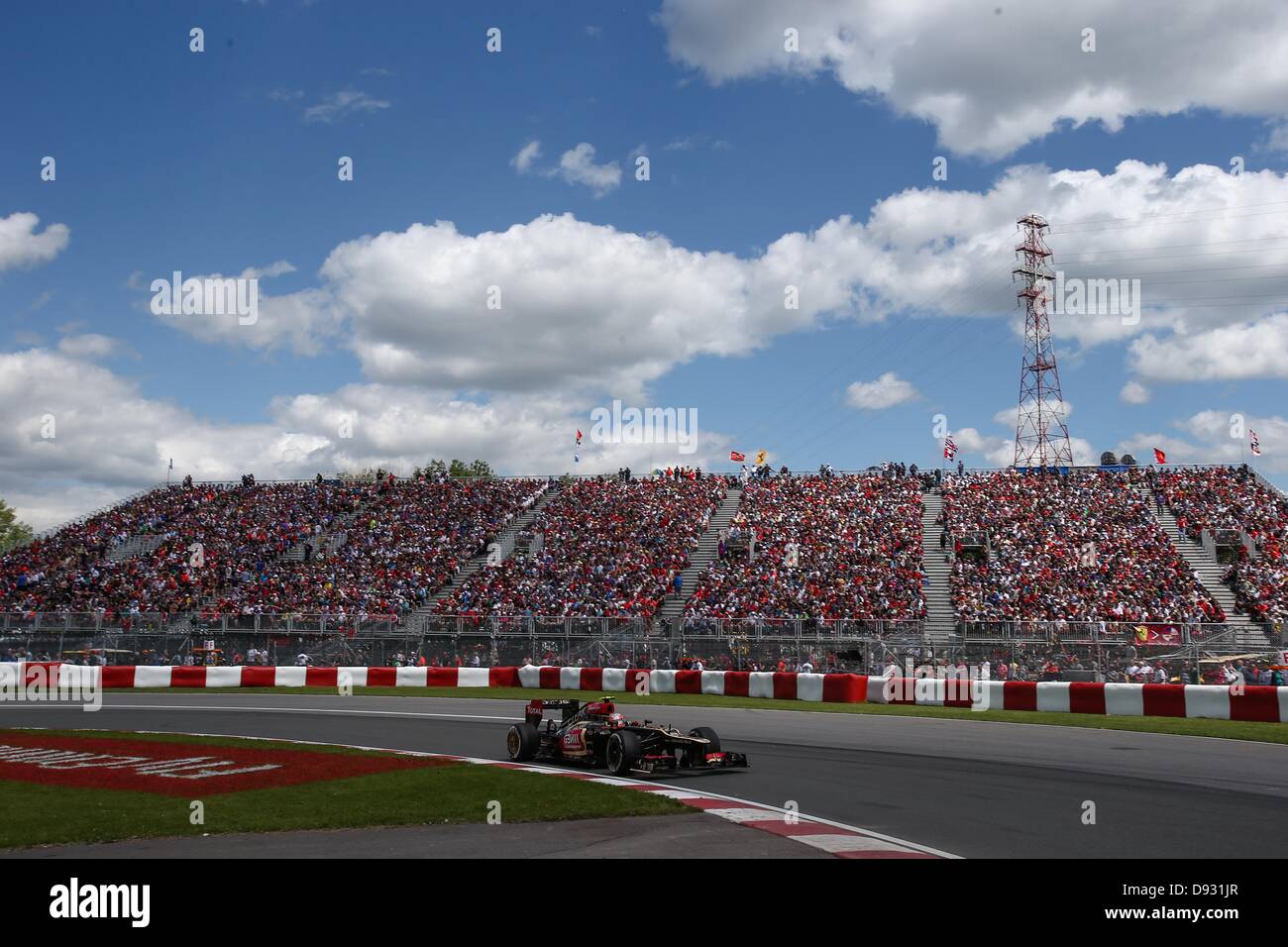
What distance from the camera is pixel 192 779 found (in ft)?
44.4

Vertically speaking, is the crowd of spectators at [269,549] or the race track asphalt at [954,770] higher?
the crowd of spectators at [269,549]

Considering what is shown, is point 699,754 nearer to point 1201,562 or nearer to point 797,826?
point 797,826

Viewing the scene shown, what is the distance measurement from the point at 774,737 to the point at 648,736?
445 cm

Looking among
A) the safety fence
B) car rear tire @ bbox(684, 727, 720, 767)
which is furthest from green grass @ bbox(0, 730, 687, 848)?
the safety fence

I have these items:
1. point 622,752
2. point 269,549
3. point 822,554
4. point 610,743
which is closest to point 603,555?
point 822,554

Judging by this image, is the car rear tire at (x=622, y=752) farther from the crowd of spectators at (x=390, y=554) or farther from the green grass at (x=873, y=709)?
the crowd of spectators at (x=390, y=554)

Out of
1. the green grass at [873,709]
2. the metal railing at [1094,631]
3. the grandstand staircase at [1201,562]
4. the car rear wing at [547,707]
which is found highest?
the grandstand staircase at [1201,562]

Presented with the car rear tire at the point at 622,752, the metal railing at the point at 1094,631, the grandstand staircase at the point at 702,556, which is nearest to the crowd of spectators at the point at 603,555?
the grandstand staircase at the point at 702,556

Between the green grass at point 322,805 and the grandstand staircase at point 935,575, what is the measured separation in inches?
731

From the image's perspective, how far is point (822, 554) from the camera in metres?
38.6

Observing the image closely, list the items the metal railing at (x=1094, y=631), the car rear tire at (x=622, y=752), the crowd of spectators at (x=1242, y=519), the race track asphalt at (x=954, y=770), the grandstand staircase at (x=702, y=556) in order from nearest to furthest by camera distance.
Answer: the race track asphalt at (x=954, y=770) < the car rear tire at (x=622, y=752) < the metal railing at (x=1094, y=631) < the crowd of spectators at (x=1242, y=519) < the grandstand staircase at (x=702, y=556)

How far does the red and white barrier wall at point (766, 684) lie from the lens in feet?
69.1

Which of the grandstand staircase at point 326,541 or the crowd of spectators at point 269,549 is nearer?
the crowd of spectators at point 269,549
